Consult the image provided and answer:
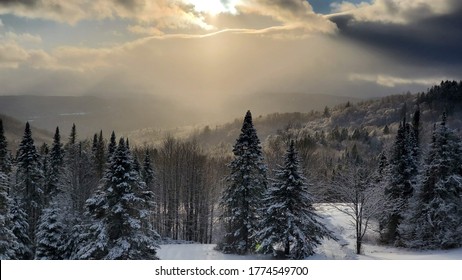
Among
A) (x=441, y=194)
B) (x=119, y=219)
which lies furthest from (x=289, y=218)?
(x=441, y=194)

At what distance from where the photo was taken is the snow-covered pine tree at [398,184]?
28.6 m

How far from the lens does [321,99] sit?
4350cm

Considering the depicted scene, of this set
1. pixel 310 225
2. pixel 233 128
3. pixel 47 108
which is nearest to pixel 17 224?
pixel 310 225

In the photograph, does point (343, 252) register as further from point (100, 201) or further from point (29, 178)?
point (29, 178)

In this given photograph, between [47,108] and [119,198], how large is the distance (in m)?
99.1

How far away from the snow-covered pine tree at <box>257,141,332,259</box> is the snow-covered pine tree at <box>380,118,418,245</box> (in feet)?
28.0

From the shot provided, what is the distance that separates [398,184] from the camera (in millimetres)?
29953

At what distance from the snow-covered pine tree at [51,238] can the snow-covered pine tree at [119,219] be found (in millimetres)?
5682

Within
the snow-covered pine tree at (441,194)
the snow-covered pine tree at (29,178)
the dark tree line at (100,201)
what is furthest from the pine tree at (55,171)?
the snow-covered pine tree at (441,194)

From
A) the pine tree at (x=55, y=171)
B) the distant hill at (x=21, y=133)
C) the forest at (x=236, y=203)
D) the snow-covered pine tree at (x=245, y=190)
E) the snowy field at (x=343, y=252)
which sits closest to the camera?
the forest at (x=236, y=203)

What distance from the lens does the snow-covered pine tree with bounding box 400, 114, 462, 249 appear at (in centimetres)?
2442

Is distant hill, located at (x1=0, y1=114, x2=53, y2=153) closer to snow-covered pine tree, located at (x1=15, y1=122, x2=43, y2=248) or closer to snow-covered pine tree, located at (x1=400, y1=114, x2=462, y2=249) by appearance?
snow-covered pine tree, located at (x1=15, y1=122, x2=43, y2=248)

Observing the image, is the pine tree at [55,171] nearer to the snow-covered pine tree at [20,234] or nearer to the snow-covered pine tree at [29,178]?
the snow-covered pine tree at [29,178]

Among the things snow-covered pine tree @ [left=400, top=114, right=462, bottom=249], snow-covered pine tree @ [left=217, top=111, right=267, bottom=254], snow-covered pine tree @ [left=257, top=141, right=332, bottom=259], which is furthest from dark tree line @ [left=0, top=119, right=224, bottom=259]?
snow-covered pine tree @ [left=400, top=114, right=462, bottom=249]
